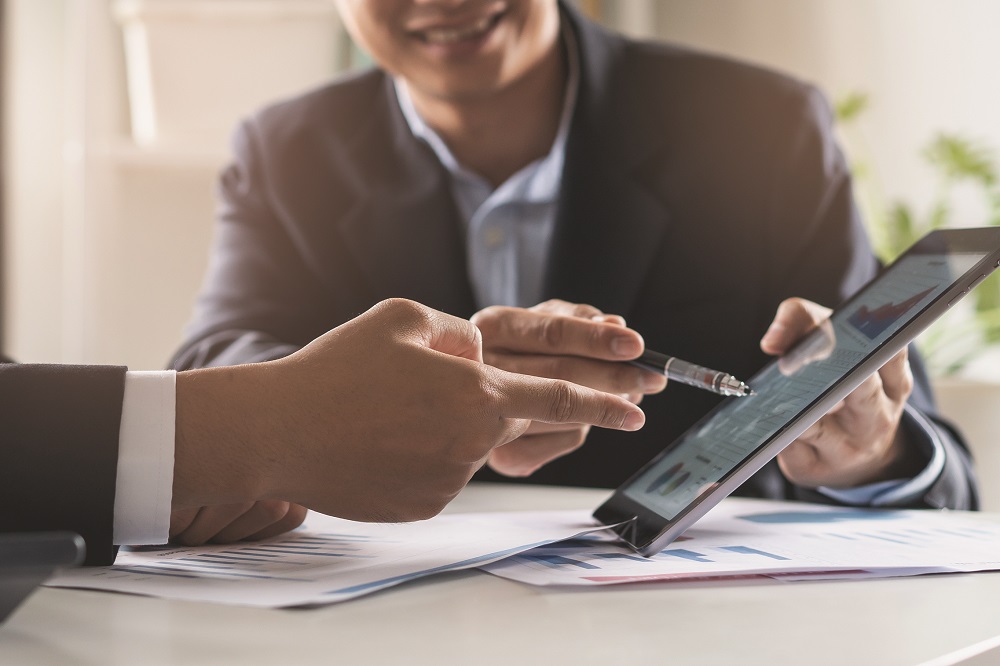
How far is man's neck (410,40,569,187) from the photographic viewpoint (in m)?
1.50

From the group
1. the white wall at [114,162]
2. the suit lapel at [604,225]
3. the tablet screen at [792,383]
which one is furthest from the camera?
the white wall at [114,162]

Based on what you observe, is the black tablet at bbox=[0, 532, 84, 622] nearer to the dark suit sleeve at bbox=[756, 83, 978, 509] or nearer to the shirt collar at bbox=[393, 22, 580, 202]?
the dark suit sleeve at bbox=[756, 83, 978, 509]

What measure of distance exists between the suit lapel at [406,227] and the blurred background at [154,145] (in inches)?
29.3

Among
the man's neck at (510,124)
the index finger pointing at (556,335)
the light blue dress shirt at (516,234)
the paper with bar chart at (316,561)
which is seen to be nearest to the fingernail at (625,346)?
the index finger pointing at (556,335)

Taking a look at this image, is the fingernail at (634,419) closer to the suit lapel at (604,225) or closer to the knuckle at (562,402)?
the knuckle at (562,402)

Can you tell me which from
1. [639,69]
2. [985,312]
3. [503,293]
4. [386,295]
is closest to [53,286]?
[386,295]

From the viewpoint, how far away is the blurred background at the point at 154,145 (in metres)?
2.10

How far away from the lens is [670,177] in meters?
1.42

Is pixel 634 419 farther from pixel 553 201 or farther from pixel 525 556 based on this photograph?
pixel 553 201

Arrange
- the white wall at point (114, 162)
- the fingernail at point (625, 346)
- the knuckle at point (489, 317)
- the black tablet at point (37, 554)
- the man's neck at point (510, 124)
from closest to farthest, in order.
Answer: the black tablet at point (37, 554) < the fingernail at point (625, 346) < the knuckle at point (489, 317) < the man's neck at point (510, 124) < the white wall at point (114, 162)

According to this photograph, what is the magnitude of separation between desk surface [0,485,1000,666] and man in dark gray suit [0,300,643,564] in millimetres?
52

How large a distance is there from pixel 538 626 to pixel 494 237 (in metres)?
1.07

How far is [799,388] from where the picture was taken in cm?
62

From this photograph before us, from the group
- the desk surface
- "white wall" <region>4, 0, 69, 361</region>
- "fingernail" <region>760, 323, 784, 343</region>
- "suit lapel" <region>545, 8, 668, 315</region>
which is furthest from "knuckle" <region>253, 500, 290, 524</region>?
"white wall" <region>4, 0, 69, 361</region>
